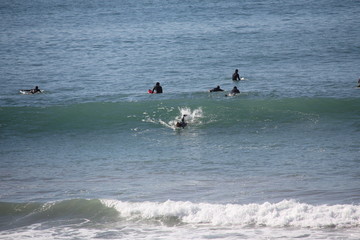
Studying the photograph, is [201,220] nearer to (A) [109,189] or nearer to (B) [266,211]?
(B) [266,211]

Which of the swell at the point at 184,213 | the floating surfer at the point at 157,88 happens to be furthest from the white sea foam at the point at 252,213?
the floating surfer at the point at 157,88

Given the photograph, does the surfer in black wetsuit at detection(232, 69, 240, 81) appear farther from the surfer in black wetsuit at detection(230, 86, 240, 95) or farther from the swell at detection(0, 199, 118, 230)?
the swell at detection(0, 199, 118, 230)

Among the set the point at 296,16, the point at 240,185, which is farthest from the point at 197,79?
the point at 296,16

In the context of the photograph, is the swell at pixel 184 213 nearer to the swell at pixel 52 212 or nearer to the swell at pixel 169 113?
the swell at pixel 52 212

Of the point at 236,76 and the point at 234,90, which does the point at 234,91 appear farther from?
the point at 236,76

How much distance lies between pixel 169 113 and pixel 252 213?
12873 millimetres

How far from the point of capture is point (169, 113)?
26.6 m

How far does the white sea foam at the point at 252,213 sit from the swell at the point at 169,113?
10021 mm

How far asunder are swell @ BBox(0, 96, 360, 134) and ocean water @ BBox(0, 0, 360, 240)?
9 cm

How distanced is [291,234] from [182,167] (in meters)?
6.23

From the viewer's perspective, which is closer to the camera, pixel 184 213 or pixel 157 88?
pixel 184 213

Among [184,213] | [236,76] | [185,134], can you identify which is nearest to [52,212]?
[184,213]

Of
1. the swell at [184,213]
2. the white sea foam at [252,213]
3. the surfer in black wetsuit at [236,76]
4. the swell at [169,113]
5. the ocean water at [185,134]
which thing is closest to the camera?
the white sea foam at [252,213]

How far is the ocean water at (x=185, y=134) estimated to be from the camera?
14.5 metres
